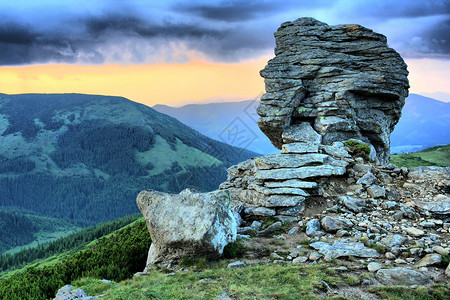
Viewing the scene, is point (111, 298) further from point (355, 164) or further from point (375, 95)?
point (375, 95)

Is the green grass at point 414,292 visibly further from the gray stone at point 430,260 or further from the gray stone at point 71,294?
the gray stone at point 71,294

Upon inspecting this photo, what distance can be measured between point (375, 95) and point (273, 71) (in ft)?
39.0

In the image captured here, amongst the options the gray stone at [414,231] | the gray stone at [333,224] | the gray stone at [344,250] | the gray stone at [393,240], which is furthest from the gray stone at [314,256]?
the gray stone at [414,231]

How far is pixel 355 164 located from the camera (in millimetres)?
Answer: 24406

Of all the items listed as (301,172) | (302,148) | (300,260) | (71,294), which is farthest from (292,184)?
(71,294)

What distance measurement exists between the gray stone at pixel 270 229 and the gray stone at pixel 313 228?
1864 mm

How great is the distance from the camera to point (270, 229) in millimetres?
19141

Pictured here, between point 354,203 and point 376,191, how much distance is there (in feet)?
7.14

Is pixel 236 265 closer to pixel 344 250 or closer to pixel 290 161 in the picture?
pixel 344 250

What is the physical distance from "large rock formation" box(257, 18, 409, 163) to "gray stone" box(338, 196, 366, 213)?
11.2m

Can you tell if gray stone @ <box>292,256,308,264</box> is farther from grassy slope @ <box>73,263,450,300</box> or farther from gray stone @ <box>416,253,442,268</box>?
gray stone @ <box>416,253,442,268</box>

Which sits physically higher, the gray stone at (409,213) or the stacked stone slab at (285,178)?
the stacked stone slab at (285,178)

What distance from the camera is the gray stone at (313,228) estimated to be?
17844 millimetres

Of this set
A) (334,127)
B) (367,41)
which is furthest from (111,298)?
(367,41)
